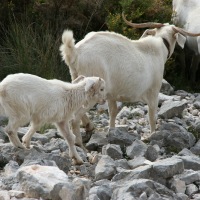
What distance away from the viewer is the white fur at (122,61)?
888 cm

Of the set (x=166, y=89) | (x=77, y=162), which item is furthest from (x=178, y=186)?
(x=166, y=89)

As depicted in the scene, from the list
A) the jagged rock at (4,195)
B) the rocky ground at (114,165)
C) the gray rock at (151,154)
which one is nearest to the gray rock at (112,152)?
the rocky ground at (114,165)

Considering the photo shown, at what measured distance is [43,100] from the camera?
7828 mm

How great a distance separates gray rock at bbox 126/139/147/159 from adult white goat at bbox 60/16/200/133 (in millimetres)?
1130

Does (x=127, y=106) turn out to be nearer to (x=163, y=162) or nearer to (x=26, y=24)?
(x=26, y=24)

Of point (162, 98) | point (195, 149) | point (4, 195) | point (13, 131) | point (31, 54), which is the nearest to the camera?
point (4, 195)

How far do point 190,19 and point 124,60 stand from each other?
5293 millimetres

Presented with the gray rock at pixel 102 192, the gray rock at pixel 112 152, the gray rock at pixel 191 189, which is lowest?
the gray rock at pixel 112 152

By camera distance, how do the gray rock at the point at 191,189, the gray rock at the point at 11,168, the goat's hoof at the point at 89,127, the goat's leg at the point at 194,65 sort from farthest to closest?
the goat's leg at the point at 194,65 < the goat's hoof at the point at 89,127 < the gray rock at the point at 11,168 < the gray rock at the point at 191,189

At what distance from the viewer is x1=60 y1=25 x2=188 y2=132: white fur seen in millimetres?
8883

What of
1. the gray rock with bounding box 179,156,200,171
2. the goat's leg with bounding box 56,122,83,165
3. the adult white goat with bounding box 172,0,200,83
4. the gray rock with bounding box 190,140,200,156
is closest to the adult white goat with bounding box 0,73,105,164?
the goat's leg with bounding box 56,122,83,165

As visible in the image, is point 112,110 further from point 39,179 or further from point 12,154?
point 39,179

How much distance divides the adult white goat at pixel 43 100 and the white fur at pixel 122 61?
21.4 inches

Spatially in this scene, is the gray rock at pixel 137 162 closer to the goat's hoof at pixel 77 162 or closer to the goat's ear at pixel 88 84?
the goat's hoof at pixel 77 162
